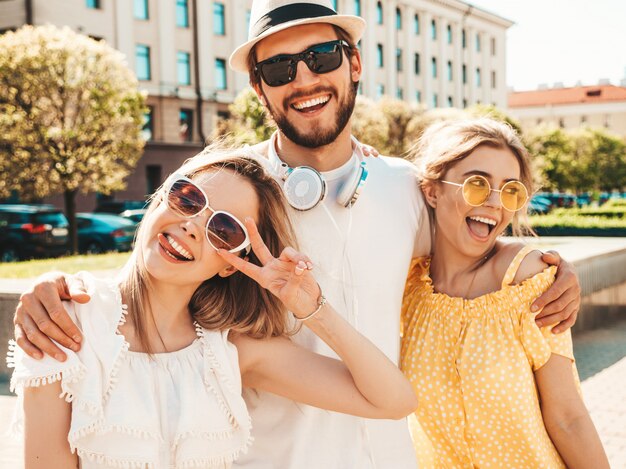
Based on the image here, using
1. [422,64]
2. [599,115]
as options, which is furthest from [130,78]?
[599,115]

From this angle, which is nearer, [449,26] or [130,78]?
[130,78]

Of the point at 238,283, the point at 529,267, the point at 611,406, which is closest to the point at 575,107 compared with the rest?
the point at 611,406

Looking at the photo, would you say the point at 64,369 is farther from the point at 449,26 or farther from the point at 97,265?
the point at 449,26

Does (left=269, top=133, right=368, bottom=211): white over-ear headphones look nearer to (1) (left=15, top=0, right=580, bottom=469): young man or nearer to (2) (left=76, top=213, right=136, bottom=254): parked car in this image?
(1) (left=15, top=0, right=580, bottom=469): young man

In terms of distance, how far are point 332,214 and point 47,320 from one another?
114cm

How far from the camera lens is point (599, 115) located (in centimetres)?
8944

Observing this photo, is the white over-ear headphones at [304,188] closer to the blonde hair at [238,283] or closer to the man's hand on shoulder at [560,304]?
the blonde hair at [238,283]

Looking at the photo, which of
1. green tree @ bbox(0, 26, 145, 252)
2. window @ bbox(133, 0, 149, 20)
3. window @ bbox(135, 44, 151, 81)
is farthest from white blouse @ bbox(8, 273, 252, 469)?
window @ bbox(133, 0, 149, 20)

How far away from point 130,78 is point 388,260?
21.0 metres

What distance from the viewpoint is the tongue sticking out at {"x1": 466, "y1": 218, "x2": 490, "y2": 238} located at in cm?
265

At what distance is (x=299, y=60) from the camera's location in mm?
2672

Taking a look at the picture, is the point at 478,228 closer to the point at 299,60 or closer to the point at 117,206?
the point at 299,60

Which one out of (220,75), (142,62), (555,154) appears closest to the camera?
(142,62)

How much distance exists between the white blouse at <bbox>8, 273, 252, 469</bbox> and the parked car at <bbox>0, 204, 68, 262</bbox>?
17.3 meters
